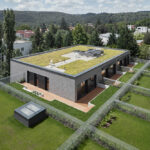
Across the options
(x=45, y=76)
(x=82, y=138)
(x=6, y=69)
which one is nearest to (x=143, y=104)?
(x=82, y=138)

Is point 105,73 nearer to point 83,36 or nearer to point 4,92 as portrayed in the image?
point 4,92

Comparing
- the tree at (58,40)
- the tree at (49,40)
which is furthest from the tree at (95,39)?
→ the tree at (49,40)

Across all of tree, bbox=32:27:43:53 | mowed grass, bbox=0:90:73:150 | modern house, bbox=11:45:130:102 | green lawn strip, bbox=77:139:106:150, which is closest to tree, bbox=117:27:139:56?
modern house, bbox=11:45:130:102

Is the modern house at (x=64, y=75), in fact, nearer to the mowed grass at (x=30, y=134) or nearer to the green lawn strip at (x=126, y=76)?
A: the green lawn strip at (x=126, y=76)

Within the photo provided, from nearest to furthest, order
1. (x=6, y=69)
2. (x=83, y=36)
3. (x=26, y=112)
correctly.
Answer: (x=26, y=112) → (x=6, y=69) → (x=83, y=36)

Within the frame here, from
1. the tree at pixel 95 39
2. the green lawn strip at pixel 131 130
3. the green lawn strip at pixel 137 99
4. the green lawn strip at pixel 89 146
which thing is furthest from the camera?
the tree at pixel 95 39

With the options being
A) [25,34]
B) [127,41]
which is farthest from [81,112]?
[25,34]

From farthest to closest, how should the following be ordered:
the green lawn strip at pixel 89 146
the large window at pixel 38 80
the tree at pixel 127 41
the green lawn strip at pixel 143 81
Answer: the tree at pixel 127 41 → the green lawn strip at pixel 143 81 → the large window at pixel 38 80 → the green lawn strip at pixel 89 146

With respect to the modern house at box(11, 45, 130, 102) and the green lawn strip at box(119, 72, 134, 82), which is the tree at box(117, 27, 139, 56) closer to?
the green lawn strip at box(119, 72, 134, 82)
